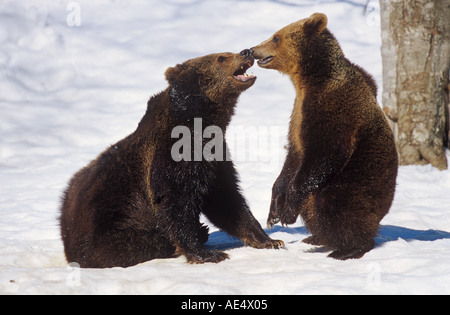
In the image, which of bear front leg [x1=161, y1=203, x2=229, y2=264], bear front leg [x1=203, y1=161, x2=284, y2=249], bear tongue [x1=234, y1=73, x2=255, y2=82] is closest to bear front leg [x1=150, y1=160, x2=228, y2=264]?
bear front leg [x1=161, y1=203, x2=229, y2=264]

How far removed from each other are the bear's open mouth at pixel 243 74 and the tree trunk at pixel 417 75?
354 centimetres

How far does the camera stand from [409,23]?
7477mm

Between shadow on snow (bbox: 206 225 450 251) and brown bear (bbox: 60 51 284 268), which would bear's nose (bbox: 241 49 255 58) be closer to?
brown bear (bbox: 60 51 284 268)

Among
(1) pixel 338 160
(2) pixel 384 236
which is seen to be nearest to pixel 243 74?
(1) pixel 338 160

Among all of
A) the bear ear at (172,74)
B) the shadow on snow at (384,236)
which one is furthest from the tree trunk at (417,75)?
the bear ear at (172,74)

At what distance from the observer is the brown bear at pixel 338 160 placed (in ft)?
13.7

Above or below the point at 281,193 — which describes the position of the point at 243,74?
above

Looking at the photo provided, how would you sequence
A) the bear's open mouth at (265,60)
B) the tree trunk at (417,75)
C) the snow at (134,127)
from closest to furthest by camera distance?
the snow at (134,127), the bear's open mouth at (265,60), the tree trunk at (417,75)

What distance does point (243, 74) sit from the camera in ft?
15.9

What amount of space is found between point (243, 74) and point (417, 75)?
367cm

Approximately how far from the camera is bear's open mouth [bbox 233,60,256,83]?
4.70 m

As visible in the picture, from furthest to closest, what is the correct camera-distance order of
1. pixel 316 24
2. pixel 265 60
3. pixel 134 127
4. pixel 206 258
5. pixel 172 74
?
pixel 134 127 → pixel 265 60 → pixel 316 24 → pixel 172 74 → pixel 206 258

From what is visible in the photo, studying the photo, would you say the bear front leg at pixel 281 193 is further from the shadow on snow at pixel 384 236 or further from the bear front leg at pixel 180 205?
the bear front leg at pixel 180 205

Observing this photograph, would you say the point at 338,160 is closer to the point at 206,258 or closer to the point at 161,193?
the point at 206,258
